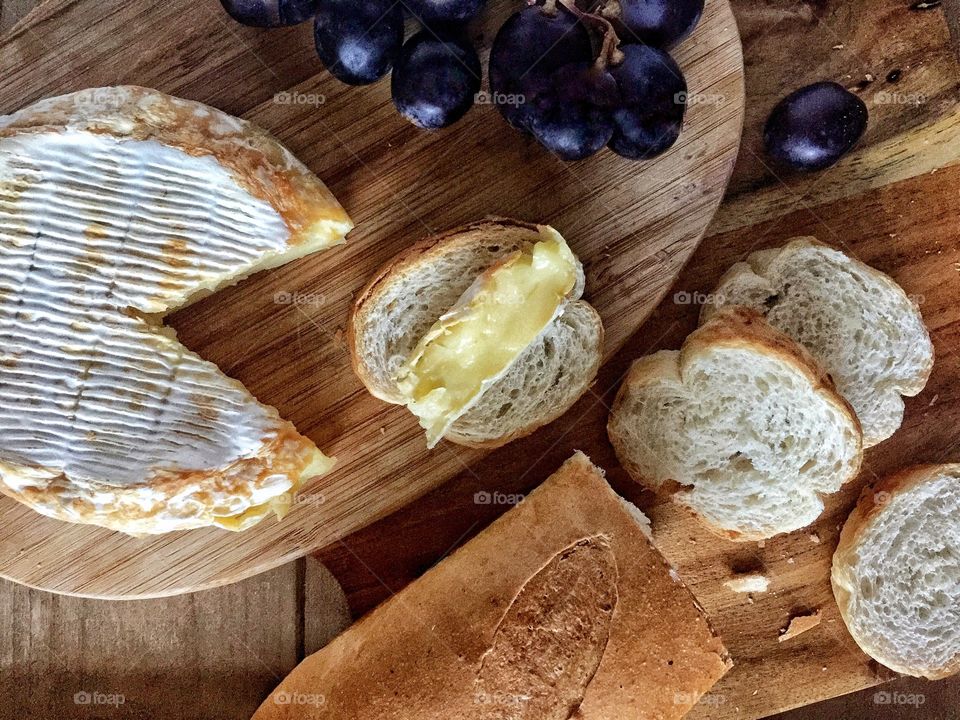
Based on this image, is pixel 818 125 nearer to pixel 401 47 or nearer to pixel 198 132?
pixel 401 47

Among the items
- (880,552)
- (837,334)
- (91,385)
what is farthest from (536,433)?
(91,385)

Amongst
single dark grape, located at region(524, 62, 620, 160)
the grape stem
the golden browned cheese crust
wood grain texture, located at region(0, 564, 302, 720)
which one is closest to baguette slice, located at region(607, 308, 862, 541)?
single dark grape, located at region(524, 62, 620, 160)

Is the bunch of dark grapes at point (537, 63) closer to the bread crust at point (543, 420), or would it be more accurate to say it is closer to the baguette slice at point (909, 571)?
the bread crust at point (543, 420)

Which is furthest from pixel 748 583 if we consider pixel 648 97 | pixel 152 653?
pixel 152 653

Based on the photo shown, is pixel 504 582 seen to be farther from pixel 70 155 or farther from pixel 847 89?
pixel 847 89

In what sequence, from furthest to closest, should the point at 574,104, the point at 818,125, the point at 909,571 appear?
the point at 909,571 → the point at 818,125 → the point at 574,104

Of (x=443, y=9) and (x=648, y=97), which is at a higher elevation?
(x=443, y=9)
